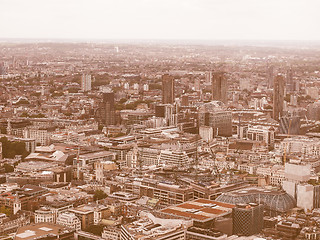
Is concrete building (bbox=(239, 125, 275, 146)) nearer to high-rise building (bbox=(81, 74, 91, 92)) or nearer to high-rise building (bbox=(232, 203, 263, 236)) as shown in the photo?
high-rise building (bbox=(232, 203, 263, 236))

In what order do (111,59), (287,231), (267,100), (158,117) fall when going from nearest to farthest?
(287,231) < (158,117) < (267,100) < (111,59)

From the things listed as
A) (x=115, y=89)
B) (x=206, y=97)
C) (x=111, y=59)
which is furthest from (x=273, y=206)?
(x=111, y=59)

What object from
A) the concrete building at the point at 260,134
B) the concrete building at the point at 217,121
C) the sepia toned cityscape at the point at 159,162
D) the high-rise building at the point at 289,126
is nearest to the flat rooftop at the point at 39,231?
the sepia toned cityscape at the point at 159,162

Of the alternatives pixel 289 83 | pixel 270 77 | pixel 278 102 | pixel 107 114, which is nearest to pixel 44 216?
pixel 107 114

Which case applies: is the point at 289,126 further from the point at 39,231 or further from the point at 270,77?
the point at 270,77

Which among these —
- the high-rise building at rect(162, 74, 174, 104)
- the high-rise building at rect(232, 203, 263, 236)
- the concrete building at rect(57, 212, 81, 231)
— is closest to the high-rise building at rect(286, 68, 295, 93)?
the high-rise building at rect(162, 74, 174, 104)

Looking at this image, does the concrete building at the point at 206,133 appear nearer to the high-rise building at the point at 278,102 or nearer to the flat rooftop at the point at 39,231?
the high-rise building at the point at 278,102

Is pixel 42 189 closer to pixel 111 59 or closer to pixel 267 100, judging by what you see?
pixel 267 100

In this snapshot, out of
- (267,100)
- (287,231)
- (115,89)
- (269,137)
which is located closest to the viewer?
(287,231)
